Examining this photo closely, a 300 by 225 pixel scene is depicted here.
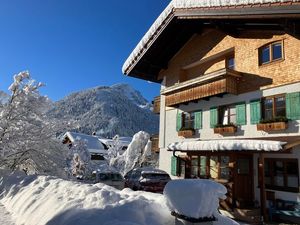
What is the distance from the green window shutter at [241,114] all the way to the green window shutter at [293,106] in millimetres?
2538

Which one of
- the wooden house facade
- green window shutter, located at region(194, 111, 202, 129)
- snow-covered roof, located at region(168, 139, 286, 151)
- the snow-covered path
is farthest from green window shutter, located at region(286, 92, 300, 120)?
the snow-covered path

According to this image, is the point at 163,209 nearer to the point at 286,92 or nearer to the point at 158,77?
the point at 286,92

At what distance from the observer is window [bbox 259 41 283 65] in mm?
15237

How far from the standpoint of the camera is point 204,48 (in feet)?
65.4

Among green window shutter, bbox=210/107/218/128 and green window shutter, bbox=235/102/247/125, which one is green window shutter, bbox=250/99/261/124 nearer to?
green window shutter, bbox=235/102/247/125

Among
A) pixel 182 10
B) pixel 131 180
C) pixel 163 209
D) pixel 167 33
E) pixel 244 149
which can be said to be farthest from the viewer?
pixel 167 33

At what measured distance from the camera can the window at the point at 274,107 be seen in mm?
14433

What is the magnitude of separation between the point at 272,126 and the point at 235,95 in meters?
3.22

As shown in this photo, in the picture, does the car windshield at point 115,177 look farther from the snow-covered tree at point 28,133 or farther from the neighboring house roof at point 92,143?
the neighboring house roof at point 92,143

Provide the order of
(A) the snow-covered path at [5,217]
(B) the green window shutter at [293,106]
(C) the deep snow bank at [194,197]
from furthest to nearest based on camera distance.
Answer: (B) the green window shutter at [293,106], (A) the snow-covered path at [5,217], (C) the deep snow bank at [194,197]

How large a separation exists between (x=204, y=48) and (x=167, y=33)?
2637mm

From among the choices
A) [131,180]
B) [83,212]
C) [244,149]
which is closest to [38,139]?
[131,180]

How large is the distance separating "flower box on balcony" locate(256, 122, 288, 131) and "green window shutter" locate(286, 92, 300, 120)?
0.42m

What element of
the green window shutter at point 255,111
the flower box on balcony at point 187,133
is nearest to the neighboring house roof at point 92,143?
the flower box on balcony at point 187,133
